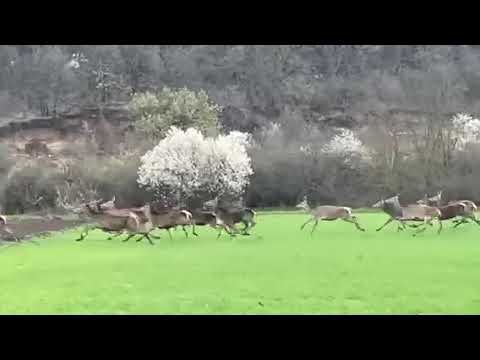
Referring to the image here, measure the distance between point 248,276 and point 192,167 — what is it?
22.0 m

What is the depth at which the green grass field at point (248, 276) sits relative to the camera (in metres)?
9.30

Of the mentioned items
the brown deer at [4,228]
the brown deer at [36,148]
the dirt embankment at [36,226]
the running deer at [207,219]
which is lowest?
the dirt embankment at [36,226]

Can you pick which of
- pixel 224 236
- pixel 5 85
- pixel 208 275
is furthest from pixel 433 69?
pixel 208 275

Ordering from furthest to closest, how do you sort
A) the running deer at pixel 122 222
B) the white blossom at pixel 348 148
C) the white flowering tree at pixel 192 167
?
the white blossom at pixel 348 148 < the white flowering tree at pixel 192 167 < the running deer at pixel 122 222

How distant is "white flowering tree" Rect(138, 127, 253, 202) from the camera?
33.1 meters

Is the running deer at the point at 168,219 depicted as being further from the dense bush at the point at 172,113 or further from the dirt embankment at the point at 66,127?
the dirt embankment at the point at 66,127

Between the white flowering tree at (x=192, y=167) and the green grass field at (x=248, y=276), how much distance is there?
15.3 metres

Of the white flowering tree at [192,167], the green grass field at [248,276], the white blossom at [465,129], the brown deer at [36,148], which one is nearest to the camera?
the green grass field at [248,276]

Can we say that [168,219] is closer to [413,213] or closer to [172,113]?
[413,213]

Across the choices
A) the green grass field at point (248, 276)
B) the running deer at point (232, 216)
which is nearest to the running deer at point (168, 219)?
the running deer at point (232, 216)

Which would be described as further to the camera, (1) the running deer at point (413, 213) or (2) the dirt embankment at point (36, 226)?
(2) the dirt embankment at point (36, 226)

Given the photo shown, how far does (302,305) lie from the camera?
9258 millimetres

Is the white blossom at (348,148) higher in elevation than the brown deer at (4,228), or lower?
higher
